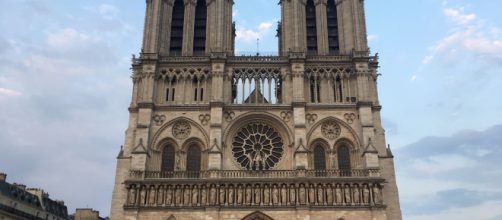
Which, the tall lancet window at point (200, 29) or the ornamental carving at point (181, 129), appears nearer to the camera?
the ornamental carving at point (181, 129)

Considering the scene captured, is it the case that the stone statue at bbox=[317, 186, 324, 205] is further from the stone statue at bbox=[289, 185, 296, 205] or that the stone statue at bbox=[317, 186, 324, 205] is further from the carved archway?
the carved archway

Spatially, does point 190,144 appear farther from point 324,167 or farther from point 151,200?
point 324,167

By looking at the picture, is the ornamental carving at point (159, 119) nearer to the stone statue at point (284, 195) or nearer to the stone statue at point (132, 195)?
the stone statue at point (132, 195)

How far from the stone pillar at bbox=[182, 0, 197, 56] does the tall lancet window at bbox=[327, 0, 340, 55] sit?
39.8ft

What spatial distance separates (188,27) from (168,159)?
39.5ft

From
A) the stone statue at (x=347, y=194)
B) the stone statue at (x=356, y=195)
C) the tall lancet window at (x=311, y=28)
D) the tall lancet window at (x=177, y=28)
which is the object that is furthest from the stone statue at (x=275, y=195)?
the tall lancet window at (x=177, y=28)

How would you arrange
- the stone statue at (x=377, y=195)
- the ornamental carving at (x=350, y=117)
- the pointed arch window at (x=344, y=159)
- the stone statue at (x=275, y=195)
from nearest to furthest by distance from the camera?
the stone statue at (x=377, y=195)
the stone statue at (x=275, y=195)
the pointed arch window at (x=344, y=159)
the ornamental carving at (x=350, y=117)

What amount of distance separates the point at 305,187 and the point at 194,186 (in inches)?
320

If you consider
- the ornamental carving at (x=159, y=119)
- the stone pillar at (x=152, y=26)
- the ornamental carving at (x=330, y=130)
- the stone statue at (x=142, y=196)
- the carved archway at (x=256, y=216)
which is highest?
the stone pillar at (x=152, y=26)

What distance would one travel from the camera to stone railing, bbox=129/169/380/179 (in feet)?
121

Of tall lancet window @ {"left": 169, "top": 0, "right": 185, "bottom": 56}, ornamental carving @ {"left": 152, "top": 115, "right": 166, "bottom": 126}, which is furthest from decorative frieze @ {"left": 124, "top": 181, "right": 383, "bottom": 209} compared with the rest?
tall lancet window @ {"left": 169, "top": 0, "right": 185, "bottom": 56}

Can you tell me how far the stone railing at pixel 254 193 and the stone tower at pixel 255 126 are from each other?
0.07 m

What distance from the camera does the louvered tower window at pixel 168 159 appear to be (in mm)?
39088

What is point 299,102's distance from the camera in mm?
39625
